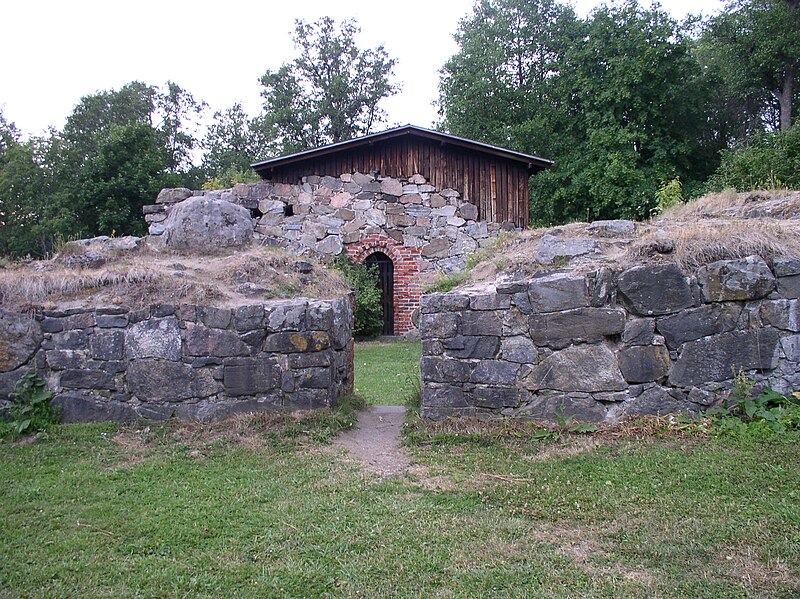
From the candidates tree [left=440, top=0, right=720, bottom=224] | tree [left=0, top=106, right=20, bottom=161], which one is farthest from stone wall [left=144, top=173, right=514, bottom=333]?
tree [left=0, top=106, right=20, bottom=161]

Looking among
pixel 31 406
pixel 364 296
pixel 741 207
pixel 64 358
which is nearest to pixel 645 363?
pixel 741 207

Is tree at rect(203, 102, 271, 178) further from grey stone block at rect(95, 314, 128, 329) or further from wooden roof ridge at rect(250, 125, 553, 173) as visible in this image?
grey stone block at rect(95, 314, 128, 329)

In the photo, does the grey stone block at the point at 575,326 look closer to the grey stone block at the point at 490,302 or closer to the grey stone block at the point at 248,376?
the grey stone block at the point at 490,302

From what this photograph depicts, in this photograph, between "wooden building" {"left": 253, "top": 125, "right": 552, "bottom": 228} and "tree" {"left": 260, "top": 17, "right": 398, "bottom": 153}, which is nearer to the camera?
"wooden building" {"left": 253, "top": 125, "right": 552, "bottom": 228}

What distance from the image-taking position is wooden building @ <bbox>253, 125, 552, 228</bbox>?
580 inches

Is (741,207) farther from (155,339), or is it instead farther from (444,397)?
(155,339)

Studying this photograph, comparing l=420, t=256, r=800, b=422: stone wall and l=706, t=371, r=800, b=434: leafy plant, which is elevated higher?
l=420, t=256, r=800, b=422: stone wall

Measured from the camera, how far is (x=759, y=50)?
20.7 metres

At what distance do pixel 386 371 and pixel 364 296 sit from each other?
14.2 feet

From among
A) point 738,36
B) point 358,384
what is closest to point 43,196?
point 358,384

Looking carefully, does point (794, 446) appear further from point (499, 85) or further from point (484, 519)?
point (499, 85)

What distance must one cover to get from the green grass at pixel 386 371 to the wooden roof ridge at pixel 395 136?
4557 mm

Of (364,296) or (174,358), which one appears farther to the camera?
(364,296)

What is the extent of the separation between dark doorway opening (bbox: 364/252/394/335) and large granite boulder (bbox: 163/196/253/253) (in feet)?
24.2
